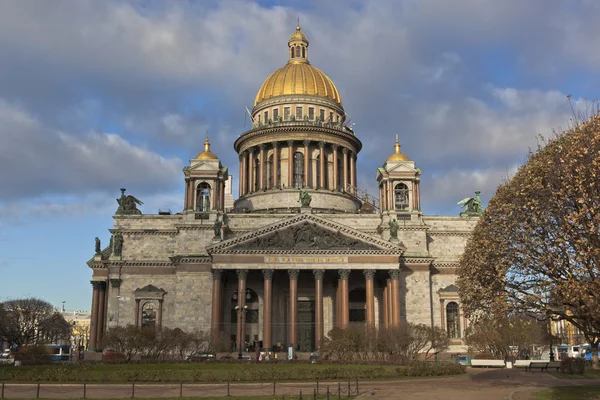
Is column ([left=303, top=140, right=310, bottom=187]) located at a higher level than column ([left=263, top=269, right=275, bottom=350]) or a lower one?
higher

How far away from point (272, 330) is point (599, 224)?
153ft

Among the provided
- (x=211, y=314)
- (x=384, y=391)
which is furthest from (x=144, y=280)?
(x=384, y=391)

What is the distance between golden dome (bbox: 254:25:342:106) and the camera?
87188 mm

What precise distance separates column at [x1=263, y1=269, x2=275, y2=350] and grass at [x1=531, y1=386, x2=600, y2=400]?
3353 centimetres

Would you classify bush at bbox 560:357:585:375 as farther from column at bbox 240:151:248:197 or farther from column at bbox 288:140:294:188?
column at bbox 240:151:248:197

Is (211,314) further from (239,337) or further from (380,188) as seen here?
(380,188)

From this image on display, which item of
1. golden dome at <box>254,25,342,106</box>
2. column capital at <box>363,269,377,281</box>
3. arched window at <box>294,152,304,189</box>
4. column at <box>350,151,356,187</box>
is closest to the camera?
column capital at <box>363,269,377,281</box>

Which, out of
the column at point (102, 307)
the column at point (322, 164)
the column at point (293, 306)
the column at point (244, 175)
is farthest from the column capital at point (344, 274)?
the column at point (102, 307)

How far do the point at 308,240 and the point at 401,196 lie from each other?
14.8 metres

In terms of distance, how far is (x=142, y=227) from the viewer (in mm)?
71125

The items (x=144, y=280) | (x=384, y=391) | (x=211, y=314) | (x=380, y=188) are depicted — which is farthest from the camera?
(x=380, y=188)

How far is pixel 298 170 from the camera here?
8281 centimetres

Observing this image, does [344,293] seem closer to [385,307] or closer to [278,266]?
[385,307]

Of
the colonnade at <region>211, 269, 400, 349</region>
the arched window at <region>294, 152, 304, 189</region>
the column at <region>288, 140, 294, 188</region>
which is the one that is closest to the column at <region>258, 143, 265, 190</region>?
the column at <region>288, 140, 294, 188</region>
